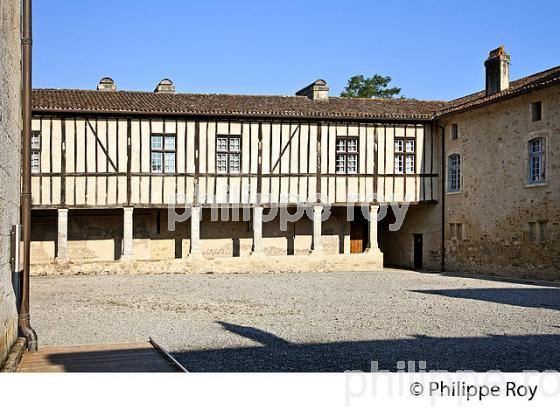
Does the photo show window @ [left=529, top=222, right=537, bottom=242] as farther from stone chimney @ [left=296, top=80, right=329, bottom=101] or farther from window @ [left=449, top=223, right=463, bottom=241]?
stone chimney @ [left=296, top=80, right=329, bottom=101]

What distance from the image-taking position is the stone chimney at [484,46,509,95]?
19938 mm

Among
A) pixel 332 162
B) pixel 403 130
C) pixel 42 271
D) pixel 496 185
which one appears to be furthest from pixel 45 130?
pixel 496 185

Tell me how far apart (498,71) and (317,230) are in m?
6.78

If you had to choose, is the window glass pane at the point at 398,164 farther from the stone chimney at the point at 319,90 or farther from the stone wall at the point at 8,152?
the stone wall at the point at 8,152

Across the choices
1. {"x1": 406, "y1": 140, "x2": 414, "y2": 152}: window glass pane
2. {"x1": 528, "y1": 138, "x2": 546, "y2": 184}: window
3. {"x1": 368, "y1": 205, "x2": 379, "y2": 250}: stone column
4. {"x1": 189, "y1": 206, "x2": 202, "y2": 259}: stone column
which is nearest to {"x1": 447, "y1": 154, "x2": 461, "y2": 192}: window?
{"x1": 406, "y1": 140, "x2": 414, "y2": 152}: window glass pane

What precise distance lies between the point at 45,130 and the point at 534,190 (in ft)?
41.0

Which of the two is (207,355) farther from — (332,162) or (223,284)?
(332,162)

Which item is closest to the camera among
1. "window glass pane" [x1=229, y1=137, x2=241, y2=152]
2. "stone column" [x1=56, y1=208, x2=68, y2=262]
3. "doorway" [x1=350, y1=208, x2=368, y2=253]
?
"stone column" [x1=56, y1=208, x2=68, y2=262]

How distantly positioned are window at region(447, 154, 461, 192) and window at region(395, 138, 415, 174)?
1117 millimetres

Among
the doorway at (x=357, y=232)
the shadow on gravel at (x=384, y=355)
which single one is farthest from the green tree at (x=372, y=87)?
the shadow on gravel at (x=384, y=355)

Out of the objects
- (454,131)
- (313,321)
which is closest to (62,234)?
(313,321)

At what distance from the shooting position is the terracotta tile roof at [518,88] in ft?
55.6

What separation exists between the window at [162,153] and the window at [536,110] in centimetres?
943

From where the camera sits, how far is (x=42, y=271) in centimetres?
1878
